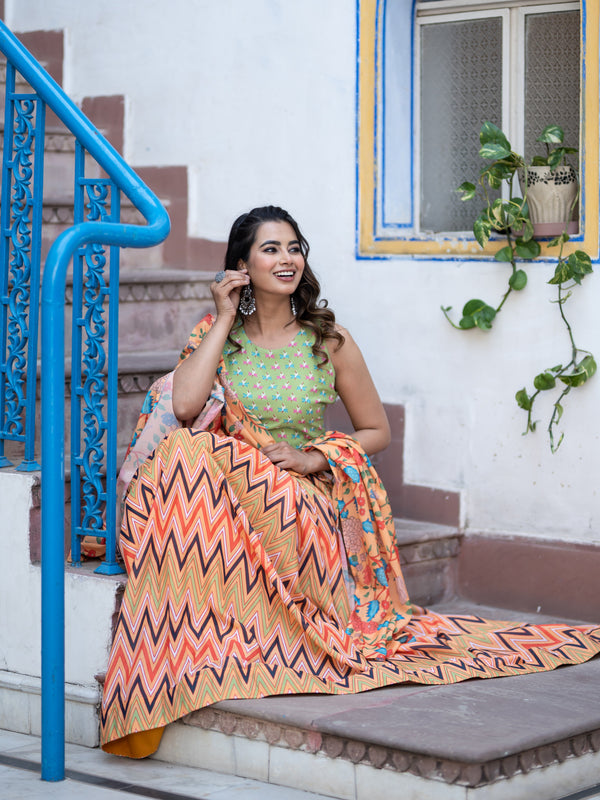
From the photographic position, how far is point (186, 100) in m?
5.11

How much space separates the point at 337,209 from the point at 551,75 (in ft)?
2.88

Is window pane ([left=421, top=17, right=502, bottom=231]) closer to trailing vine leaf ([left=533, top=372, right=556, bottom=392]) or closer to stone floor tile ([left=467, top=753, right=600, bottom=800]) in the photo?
trailing vine leaf ([left=533, top=372, right=556, bottom=392])

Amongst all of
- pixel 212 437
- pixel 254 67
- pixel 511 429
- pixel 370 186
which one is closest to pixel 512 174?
pixel 370 186

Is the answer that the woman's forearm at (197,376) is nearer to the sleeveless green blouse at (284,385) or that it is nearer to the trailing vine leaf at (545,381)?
the sleeveless green blouse at (284,385)

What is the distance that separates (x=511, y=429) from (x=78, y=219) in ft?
5.36

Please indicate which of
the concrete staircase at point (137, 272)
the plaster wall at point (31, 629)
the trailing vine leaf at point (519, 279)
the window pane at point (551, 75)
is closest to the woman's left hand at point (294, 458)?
the plaster wall at point (31, 629)

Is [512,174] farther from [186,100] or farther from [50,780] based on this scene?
[50,780]

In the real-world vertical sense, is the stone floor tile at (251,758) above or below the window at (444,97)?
below

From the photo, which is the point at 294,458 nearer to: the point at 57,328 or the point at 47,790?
the point at 57,328

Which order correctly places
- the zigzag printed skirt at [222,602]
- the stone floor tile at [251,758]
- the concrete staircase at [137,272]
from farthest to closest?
the concrete staircase at [137,272], the zigzag printed skirt at [222,602], the stone floor tile at [251,758]

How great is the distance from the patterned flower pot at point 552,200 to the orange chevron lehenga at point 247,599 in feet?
3.58

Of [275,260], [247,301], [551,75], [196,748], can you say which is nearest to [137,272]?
[247,301]

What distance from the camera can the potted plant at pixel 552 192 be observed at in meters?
4.16

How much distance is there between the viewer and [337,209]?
4652mm
